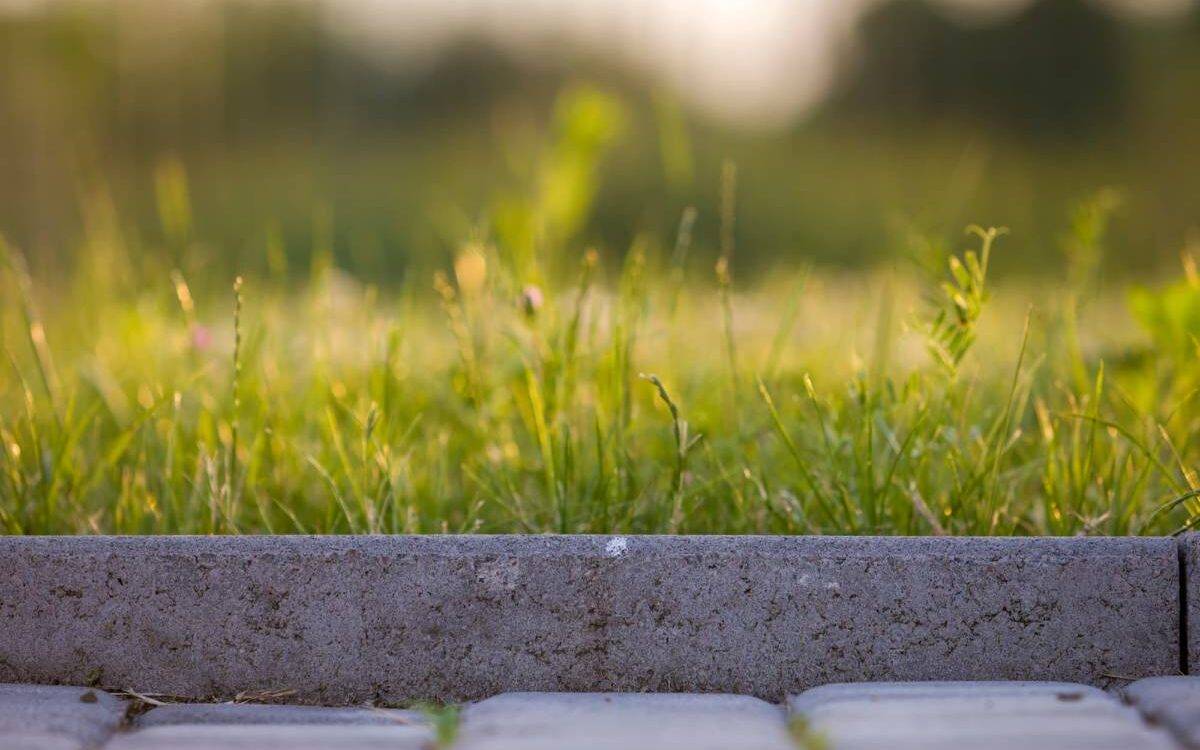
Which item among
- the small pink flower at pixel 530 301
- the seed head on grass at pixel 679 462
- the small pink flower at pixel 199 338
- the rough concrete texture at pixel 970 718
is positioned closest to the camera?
the rough concrete texture at pixel 970 718

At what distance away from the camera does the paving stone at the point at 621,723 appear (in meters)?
1.18

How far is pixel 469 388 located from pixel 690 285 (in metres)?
1.87

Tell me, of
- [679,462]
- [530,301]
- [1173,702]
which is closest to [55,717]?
[679,462]

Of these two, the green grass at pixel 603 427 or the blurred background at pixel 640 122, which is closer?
the green grass at pixel 603 427

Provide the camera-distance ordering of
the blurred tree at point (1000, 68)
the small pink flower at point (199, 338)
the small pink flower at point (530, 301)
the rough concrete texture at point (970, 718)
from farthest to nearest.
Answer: the blurred tree at point (1000, 68) → the small pink flower at point (199, 338) → the small pink flower at point (530, 301) → the rough concrete texture at point (970, 718)

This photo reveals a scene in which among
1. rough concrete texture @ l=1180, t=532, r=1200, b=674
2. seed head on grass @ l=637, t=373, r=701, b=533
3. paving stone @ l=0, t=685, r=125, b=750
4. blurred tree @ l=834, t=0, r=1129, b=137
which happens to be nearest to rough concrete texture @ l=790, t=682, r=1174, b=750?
rough concrete texture @ l=1180, t=532, r=1200, b=674

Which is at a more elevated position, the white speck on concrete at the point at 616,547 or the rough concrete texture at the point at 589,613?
the white speck on concrete at the point at 616,547

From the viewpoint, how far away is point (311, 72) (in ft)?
30.8

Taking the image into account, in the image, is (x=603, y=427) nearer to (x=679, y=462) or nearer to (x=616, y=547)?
(x=679, y=462)

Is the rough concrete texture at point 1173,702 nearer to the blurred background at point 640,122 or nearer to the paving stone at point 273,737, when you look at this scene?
the paving stone at point 273,737

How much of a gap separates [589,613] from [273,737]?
416 mm

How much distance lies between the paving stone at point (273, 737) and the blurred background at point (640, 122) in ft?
19.2

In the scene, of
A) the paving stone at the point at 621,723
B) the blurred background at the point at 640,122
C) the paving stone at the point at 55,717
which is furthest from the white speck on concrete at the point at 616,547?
the blurred background at the point at 640,122

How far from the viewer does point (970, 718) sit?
1.22 metres
